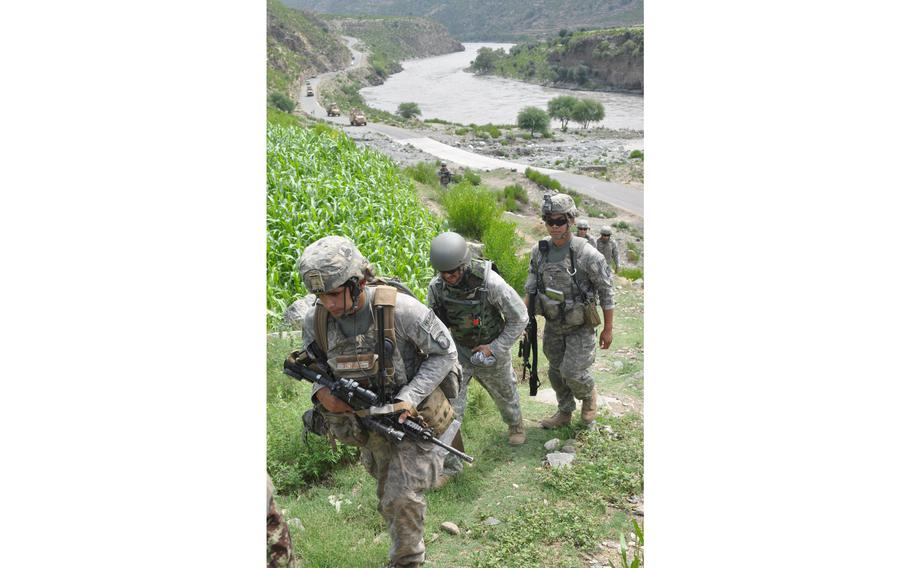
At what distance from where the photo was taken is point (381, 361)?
3.01m

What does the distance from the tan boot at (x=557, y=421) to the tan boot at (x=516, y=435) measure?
1.12 ft

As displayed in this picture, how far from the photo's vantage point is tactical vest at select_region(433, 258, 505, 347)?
162 inches

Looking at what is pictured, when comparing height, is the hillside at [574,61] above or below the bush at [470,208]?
above

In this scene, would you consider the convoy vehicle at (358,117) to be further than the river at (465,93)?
Yes

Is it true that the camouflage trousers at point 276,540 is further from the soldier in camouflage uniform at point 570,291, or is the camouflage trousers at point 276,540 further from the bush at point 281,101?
the bush at point 281,101

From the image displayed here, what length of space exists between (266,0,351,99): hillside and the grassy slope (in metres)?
2.95

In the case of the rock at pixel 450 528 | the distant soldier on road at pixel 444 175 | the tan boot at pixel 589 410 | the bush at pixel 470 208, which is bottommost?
the rock at pixel 450 528

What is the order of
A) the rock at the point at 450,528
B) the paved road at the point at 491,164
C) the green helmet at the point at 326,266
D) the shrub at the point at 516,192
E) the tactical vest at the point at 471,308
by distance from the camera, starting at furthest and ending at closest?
the shrub at the point at 516,192, the paved road at the point at 491,164, the tactical vest at the point at 471,308, the rock at the point at 450,528, the green helmet at the point at 326,266

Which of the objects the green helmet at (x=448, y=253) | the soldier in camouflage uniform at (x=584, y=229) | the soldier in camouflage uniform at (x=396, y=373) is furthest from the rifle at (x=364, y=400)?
the soldier in camouflage uniform at (x=584, y=229)

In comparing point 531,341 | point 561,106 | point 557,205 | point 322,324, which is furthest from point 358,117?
point 322,324

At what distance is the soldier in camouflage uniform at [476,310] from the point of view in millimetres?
3977

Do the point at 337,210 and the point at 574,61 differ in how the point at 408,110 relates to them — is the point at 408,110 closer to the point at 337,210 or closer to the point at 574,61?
the point at 574,61

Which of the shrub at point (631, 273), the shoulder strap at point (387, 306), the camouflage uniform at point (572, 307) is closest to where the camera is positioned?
the shoulder strap at point (387, 306)

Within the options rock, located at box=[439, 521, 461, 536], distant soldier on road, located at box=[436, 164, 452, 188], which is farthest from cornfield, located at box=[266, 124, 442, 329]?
rock, located at box=[439, 521, 461, 536]
